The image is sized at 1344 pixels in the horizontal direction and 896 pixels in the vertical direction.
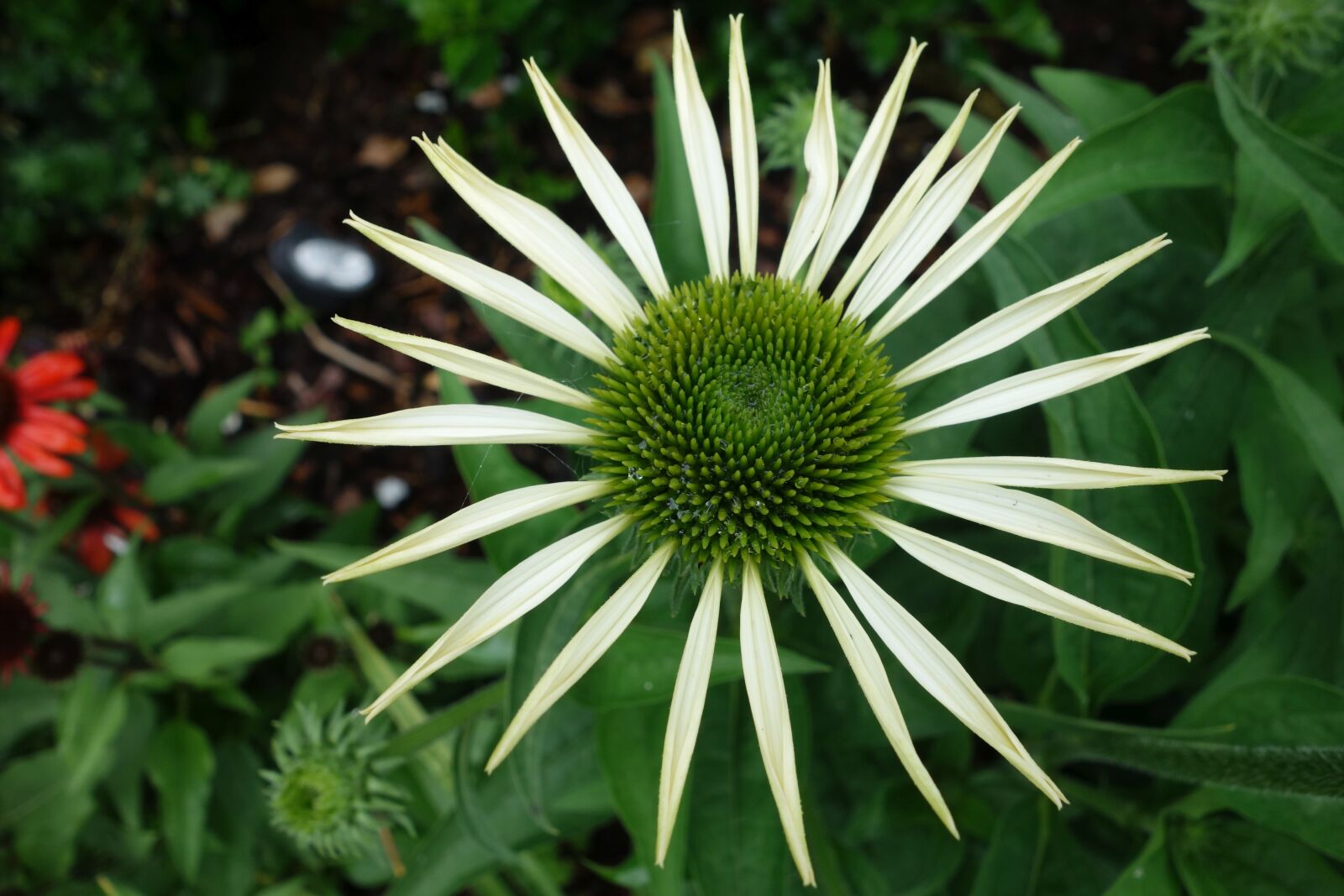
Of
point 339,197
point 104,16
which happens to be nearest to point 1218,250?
point 339,197

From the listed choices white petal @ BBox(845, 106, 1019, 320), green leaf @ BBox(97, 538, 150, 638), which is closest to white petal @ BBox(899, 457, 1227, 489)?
white petal @ BBox(845, 106, 1019, 320)

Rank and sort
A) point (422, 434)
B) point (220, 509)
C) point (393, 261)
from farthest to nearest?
point (393, 261) < point (220, 509) < point (422, 434)

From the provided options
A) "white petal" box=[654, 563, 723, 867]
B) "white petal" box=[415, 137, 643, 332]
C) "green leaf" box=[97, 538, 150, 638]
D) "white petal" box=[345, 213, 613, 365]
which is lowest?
"green leaf" box=[97, 538, 150, 638]

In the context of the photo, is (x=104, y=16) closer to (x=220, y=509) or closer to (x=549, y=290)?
(x=220, y=509)

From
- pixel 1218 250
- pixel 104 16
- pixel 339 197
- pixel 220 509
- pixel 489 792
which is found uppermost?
pixel 104 16

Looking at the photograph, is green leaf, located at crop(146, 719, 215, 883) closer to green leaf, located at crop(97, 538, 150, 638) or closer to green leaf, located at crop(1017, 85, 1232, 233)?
green leaf, located at crop(97, 538, 150, 638)

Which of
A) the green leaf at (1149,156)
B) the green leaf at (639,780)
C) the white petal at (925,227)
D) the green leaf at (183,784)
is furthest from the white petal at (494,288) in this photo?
the green leaf at (183,784)
